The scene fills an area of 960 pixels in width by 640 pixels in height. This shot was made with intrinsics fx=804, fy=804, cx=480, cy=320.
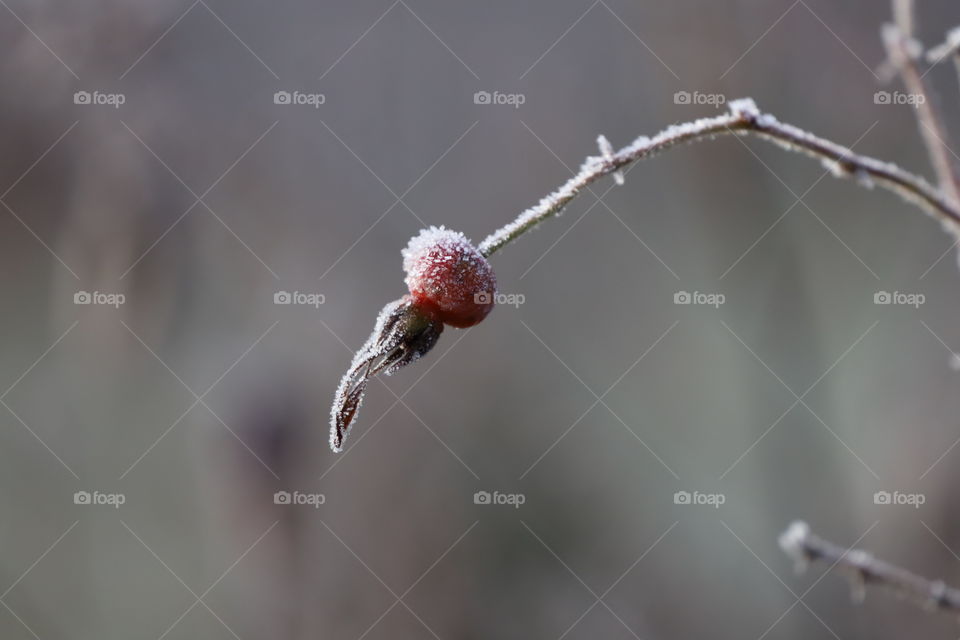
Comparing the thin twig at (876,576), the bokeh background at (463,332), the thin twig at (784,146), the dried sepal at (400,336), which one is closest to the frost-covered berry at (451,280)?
the dried sepal at (400,336)

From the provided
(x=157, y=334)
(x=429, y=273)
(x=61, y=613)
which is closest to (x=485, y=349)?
(x=157, y=334)

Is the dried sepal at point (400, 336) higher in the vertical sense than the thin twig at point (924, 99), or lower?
lower

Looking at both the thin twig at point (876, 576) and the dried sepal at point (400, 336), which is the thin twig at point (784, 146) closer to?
the dried sepal at point (400, 336)

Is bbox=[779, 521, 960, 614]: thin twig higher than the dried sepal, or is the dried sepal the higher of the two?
the dried sepal

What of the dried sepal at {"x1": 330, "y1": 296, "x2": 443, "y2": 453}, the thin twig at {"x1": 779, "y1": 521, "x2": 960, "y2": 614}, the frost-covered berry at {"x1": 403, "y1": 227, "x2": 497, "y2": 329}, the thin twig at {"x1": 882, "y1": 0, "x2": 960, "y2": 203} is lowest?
the thin twig at {"x1": 779, "y1": 521, "x2": 960, "y2": 614}

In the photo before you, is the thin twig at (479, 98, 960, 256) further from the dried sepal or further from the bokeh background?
the bokeh background

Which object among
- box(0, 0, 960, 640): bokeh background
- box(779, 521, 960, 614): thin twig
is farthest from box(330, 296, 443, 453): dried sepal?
box(0, 0, 960, 640): bokeh background

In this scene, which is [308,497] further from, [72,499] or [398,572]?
[72,499]
